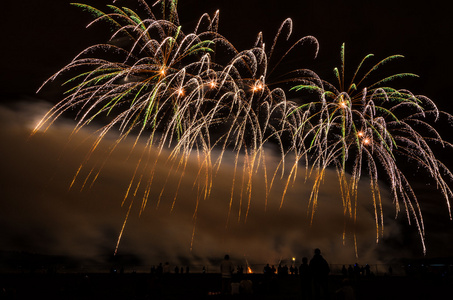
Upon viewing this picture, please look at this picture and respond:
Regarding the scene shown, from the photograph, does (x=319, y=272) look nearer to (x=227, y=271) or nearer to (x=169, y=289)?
(x=227, y=271)

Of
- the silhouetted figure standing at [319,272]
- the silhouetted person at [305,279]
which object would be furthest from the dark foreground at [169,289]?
the silhouetted figure standing at [319,272]

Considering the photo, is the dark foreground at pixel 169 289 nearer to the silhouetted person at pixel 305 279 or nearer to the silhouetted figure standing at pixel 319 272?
the silhouetted person at pixel 305 279

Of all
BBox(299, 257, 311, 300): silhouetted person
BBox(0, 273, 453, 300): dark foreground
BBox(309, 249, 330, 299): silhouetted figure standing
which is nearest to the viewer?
BBox(309, 249, 330, 299): silhouetted figure standing

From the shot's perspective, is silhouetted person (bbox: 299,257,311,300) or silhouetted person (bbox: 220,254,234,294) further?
silhouetted person (bbox: 220,254,234,294)

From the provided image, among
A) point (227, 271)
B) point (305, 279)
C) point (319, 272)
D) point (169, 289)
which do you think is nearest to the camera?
point (319, 272)

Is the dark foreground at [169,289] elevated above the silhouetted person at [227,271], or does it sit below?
below

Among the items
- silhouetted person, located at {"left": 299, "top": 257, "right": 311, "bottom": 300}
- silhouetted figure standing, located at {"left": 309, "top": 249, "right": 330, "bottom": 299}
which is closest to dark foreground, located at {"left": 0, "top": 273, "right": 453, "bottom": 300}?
silhouetted person, located at {"left": 299, "top": 257, "right": 311, "bottom": 300}

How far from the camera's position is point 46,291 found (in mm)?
18812

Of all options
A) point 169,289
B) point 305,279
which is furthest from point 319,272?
point 169,289

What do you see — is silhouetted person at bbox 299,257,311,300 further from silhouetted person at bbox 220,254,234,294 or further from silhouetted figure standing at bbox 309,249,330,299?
silhouetted person at bbox 220,254,234,294

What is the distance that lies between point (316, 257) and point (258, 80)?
1167 centimetres

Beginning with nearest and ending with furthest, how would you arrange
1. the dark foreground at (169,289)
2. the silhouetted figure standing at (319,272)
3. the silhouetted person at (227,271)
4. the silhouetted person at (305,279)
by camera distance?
the silhouetted figure standing at (319,272)
the silhouetted person at (305,279)
the silhouetted person at (227,271)
the dark foreground at (169,289)

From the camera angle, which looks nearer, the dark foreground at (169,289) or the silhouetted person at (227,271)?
the silhouetted person at (227,271)

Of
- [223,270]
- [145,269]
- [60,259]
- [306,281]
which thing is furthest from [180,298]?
[60,259]
